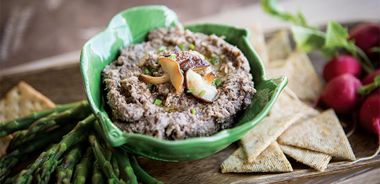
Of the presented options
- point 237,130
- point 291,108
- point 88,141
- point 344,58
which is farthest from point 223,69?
point 344,58

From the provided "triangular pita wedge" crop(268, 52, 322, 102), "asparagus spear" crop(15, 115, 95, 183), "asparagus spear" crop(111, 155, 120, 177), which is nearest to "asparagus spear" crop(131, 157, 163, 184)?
"asparagus spear" crop(111, 155, 120, 177)

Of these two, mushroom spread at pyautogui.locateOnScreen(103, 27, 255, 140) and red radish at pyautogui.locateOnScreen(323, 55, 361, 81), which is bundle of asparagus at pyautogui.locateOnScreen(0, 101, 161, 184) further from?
red radish at pyautogui.locateOnScreen(323, 55, 361, 81)

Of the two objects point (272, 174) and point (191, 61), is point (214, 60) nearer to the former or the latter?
point (191, 61)

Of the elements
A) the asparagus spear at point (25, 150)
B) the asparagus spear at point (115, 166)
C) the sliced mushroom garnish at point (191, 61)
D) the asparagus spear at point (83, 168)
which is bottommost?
the asparagus spear at point (25, 150)

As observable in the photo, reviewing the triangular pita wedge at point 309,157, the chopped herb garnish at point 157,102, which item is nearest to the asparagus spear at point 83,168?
the chopped herb garnish at point 157,102

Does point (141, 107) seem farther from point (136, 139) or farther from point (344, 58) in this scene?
point (344, 58)

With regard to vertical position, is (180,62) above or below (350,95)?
above

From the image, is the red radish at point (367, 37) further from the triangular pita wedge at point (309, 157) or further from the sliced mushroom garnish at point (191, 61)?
the sliced mushroom garnish at point (191, 61)
